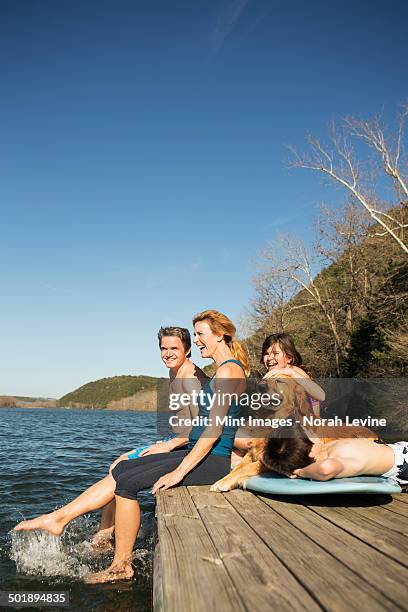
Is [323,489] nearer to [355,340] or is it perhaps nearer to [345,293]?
[355,340]

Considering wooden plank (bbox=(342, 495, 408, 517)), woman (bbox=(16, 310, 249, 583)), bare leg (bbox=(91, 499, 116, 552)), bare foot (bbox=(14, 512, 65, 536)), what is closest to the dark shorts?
woman (bbox=(16, 310, 249, 583))

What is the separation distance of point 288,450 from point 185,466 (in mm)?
1097

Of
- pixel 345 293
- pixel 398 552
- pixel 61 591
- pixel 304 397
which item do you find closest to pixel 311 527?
pixel 398 552

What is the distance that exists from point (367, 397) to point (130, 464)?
25.2 meters

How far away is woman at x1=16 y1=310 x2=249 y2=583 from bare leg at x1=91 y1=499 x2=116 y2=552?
48.1 inches

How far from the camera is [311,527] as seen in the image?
345 centimetres

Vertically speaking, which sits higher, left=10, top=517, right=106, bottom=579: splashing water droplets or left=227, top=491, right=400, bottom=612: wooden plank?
left=227, top=491, right=400, bottom=612: wooden plank

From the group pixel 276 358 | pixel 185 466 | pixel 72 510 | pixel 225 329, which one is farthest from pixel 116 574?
pixel 276 358

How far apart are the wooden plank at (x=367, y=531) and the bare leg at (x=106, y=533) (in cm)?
273

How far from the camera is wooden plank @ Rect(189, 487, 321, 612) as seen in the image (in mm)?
2191

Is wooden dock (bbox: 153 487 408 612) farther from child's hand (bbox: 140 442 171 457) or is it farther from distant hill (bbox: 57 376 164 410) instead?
distant hill (bbox: 57 376 164 410)

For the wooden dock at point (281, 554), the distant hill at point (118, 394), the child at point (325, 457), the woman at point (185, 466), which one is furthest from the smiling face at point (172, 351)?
the distant hill at point (118, 394)

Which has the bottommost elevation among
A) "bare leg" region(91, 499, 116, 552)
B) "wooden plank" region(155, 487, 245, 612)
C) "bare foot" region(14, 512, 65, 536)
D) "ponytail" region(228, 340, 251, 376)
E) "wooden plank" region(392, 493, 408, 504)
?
"bare leg" region(91, 499, 116, 552)

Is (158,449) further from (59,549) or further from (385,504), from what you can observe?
(385,504)
